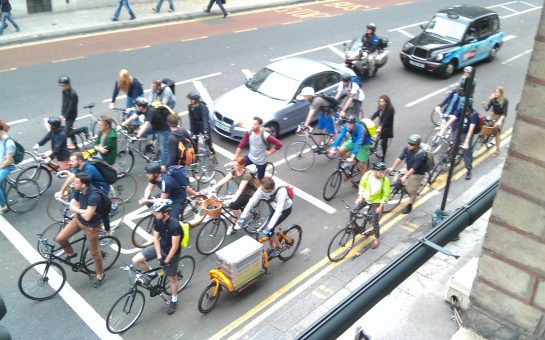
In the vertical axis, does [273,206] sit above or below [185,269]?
above

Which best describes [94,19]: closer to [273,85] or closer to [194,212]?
[273,85]

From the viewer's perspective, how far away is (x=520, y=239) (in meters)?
2.36

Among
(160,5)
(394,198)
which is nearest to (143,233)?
(394,198)

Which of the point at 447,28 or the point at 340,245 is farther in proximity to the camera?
the point at 447,28

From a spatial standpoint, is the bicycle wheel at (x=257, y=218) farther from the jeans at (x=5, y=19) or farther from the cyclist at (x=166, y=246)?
the jeans at (x=5, y=19)

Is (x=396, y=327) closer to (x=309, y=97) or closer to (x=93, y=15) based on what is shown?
(x=309, y=97)

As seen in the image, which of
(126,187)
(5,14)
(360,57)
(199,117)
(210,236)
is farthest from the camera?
(5,14)

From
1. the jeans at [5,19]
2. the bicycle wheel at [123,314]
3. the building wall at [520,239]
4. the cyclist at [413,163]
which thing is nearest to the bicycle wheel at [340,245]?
the cyclist at [413,163]

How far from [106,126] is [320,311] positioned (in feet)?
18.6

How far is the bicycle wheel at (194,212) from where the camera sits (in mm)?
10539

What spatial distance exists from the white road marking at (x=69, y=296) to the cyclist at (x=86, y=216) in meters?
0.54

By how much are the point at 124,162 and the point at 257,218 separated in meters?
3.98

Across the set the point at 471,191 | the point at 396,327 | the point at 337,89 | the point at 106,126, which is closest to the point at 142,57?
the point at 337,89

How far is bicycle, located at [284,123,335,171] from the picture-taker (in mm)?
13320
